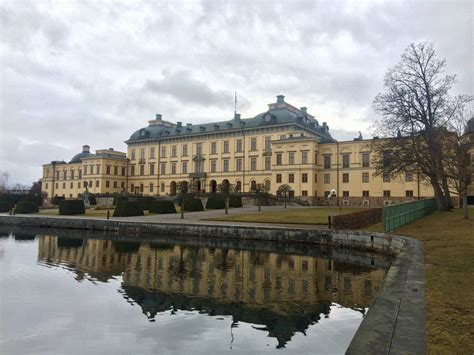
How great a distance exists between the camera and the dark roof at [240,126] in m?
62.5

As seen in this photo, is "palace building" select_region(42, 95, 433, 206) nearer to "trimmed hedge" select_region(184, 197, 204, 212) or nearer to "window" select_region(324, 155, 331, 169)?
"window" select_region(324, 155, 331, 169)


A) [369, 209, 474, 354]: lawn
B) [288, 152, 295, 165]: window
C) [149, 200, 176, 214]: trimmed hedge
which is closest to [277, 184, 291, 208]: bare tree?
[288, 152, 295, 165]: window

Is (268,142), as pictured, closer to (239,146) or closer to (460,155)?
(239,146)

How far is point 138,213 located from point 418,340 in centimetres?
3439

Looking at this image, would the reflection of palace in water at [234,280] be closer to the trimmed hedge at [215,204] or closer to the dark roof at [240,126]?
the trimmed hedge at [215,204]

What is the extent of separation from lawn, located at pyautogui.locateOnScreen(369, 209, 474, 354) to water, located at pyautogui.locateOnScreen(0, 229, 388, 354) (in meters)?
1.68

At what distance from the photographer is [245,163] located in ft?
A: 216

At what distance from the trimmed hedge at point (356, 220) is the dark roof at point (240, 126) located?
1438 inches

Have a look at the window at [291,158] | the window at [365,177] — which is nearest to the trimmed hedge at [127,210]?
the window at [291,158]

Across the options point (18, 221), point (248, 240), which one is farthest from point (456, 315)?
point (18, 221)

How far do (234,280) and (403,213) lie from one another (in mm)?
14577

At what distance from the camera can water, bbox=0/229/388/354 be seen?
683cm

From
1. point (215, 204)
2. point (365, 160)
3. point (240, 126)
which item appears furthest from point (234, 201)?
point (240, 126)

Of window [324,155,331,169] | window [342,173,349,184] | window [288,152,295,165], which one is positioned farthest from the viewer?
window [288,152,295,165]
